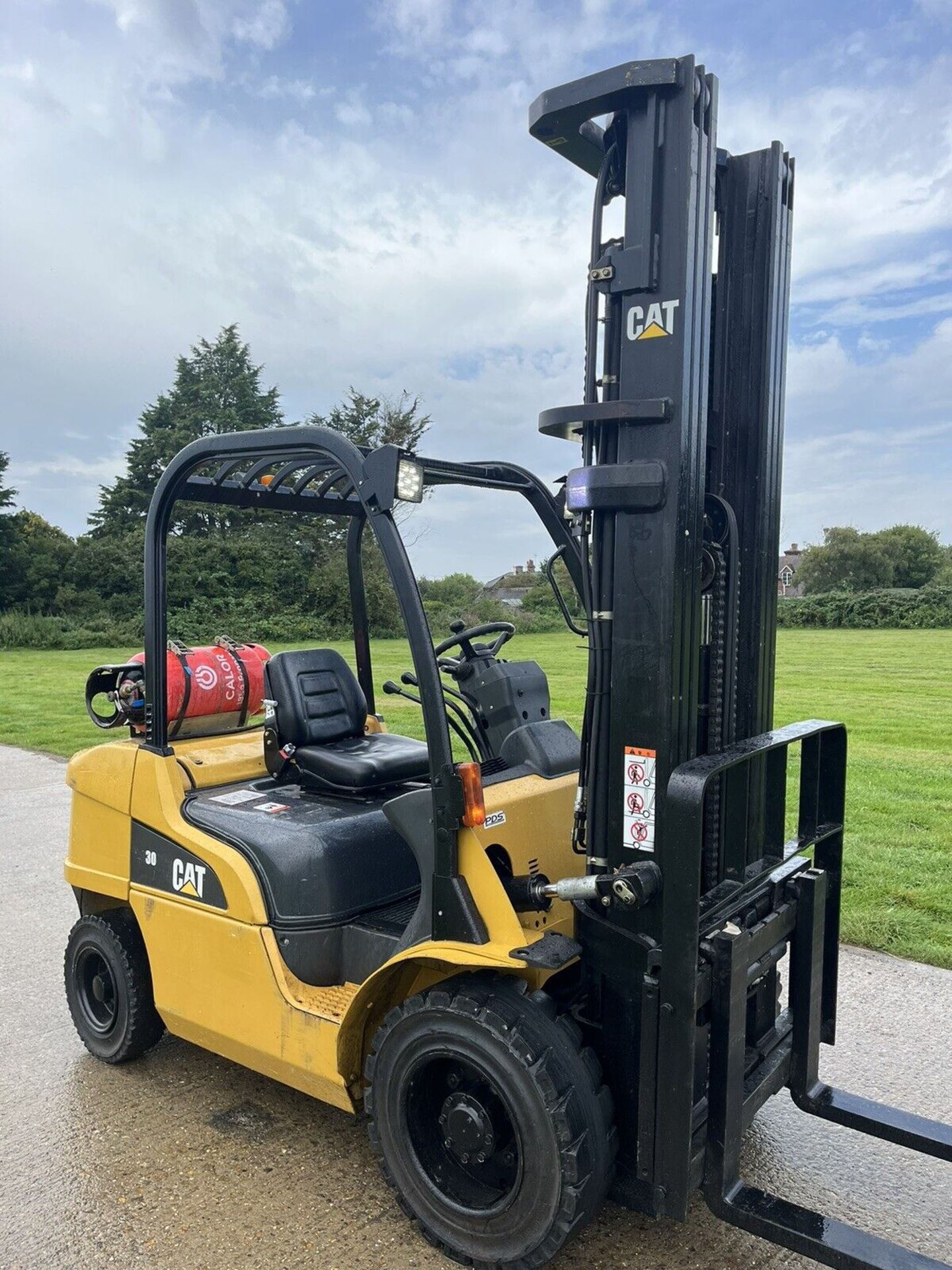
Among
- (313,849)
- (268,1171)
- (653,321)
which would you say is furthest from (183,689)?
(653,321)

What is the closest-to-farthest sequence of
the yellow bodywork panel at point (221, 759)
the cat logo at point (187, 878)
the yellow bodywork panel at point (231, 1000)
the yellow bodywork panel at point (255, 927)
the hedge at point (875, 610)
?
the yellow bodywork panel at point (255, 927)
the yellow bodywork panel at point (231, 1000)
the cat logo at point (187, 878)
the yellow bodywork panel at point (221, 759)
the hedge at point (875, 610)

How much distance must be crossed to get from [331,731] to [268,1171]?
1.61 metres

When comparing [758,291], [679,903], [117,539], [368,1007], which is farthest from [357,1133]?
[117,539]

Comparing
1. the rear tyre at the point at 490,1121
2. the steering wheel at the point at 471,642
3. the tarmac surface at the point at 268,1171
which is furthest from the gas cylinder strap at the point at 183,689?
the rear tyre at the point at 490,1121

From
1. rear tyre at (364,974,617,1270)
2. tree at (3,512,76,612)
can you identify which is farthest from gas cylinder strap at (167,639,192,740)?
tree at (3,512,76,612)

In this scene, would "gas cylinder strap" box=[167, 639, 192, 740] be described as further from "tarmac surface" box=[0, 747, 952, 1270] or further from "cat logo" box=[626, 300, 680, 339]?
"cat logo" box=[626, 300, 680, 339]

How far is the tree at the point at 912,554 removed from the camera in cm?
5191

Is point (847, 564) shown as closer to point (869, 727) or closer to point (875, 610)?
point (875, 610)

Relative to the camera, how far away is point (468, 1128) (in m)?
2.81

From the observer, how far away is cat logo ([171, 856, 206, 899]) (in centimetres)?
354

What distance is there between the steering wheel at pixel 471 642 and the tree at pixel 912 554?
5053 centimetres

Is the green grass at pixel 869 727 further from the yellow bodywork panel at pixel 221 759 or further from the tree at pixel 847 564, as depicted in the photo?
the tree at pixel 847 564

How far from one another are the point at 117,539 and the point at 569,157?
33.8m

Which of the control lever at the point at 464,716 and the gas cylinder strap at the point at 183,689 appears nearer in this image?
the control lever at the point at 464,716
